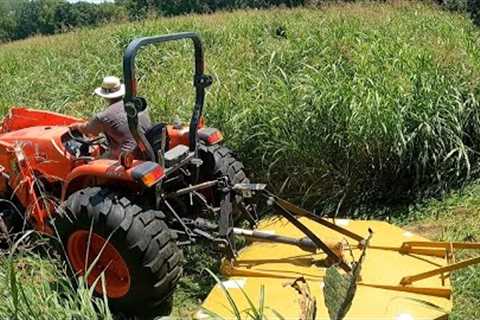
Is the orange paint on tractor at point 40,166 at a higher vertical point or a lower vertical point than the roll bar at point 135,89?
lower

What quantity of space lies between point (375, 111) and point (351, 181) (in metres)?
0.60

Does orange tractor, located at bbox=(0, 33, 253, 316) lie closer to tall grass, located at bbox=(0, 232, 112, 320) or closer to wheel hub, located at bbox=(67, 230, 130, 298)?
wheel hub, located at bbox=(67, 230, 130, 298)

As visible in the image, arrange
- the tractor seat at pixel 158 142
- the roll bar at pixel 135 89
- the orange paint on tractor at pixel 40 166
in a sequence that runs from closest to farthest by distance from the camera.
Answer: the roll bar at pixel 135 89 < the tractor seat at pixel 158 142 < the orange paint on tractor at pixel 40 166

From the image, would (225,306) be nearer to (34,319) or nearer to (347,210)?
(34,319)

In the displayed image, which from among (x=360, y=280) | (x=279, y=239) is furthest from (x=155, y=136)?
(x=360, y=280)

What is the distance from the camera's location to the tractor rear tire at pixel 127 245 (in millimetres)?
3566

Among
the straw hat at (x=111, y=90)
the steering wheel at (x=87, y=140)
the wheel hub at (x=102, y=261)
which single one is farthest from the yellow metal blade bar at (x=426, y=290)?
the steering wheel at (x=87, y=140)

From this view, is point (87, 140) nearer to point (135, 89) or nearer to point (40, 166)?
point (40, 166)

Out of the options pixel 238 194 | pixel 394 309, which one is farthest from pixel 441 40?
pixel 394 309

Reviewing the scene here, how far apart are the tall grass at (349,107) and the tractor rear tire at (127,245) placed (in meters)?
1.83

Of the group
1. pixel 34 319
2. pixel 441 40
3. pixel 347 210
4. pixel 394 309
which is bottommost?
pixel 347 210

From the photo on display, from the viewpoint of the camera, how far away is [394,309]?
3131 mm

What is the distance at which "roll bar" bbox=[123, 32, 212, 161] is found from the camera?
349 centimetres

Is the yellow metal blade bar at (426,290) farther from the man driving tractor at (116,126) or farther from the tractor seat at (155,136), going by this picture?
the man driving tractor at (116,126)
